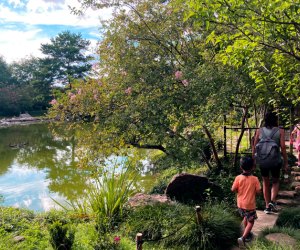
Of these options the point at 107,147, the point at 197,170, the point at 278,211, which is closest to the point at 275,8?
the point at 278,211

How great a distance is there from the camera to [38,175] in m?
10.5

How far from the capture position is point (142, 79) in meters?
5.02

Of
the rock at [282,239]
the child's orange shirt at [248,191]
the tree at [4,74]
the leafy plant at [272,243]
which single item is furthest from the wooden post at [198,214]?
the tree at [4,74]

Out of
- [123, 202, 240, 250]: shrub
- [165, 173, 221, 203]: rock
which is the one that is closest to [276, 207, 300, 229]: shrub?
[123, 202, 240, 250]: shrub

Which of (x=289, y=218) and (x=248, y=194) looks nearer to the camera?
(x=248, y=194)

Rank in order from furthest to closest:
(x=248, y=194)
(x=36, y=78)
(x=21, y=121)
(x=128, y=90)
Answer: (x=36, y=78) < (x=21, y=121) < (x=128, y=90) < (x=248, y=194)

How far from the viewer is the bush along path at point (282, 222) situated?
9.93ft

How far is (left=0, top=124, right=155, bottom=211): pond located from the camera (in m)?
7.99

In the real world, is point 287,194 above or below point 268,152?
below

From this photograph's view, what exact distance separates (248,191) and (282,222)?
82cm

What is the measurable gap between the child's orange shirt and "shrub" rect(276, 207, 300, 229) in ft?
2.21

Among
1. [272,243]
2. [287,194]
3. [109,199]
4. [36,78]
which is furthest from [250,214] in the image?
[36,78]

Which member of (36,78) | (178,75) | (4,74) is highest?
(4,74)

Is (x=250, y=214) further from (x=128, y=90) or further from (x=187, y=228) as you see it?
(x=128, y=90)
